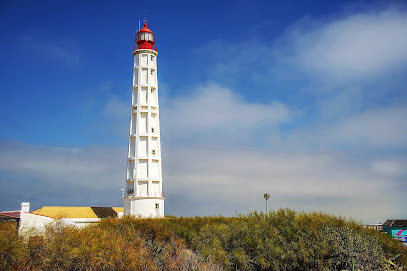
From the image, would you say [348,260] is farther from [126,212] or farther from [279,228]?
[126,212]

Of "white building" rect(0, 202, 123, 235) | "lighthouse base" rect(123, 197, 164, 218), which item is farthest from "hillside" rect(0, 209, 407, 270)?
"lighthouse base" rect(123, 197, 164, 218)

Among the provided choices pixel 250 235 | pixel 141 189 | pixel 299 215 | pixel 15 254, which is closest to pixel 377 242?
pixel 299 215

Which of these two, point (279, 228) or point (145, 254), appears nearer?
point (145, 254)

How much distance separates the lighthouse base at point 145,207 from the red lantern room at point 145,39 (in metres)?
13.9

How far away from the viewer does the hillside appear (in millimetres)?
16016

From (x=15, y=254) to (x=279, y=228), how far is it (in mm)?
12471

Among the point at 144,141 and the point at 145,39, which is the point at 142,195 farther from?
the point at 145,39

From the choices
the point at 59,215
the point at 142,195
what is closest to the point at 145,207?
the point at 142,195

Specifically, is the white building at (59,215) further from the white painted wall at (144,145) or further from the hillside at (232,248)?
the hillside at (232,248)

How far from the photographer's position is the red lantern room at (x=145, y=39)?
1510 inches

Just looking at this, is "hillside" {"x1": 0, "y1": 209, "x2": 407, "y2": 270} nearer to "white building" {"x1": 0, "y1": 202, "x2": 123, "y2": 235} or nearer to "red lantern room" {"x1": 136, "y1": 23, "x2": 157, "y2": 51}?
"white building" {"x1": 0, "y1": 202, "x2": 123, "y2": 235}

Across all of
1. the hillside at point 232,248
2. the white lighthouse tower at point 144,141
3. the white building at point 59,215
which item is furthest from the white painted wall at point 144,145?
the hillside at point 232,248

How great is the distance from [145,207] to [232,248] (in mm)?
15203

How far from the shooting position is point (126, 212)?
36.5 m
